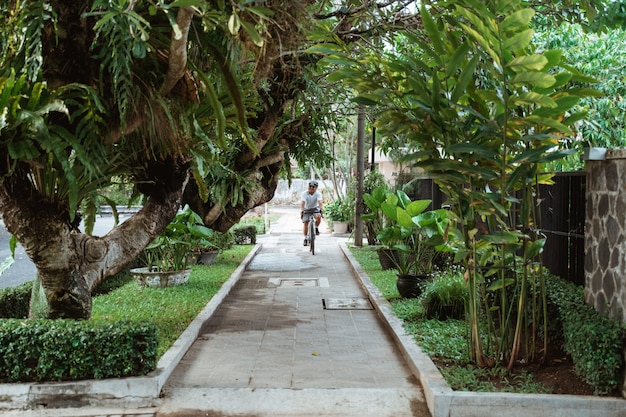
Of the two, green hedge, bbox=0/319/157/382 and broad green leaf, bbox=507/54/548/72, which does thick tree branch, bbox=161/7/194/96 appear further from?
broad green leaf, bbox=507/54/548/72

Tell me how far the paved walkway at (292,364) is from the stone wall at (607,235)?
1.82 meters

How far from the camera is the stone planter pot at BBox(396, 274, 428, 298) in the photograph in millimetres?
10359

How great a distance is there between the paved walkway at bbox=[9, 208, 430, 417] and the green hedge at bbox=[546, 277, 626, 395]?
4.45 ft

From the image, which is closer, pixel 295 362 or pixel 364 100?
pixel 364 100

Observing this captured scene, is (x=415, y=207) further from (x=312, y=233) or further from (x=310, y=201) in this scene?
(x=310, y=201)

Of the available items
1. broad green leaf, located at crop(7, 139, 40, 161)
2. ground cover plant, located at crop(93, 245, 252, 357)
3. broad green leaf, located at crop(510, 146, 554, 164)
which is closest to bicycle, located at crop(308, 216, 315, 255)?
ground cover plant, located at crop(93, 245, 252, 357)

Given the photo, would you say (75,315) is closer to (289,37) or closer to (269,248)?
(289,37)

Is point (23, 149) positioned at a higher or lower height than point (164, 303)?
higher

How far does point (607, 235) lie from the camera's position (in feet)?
19.5

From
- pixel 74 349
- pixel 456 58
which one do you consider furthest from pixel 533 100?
pixel 74 349

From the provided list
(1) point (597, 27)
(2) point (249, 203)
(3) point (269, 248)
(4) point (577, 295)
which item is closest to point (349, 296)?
(2) point (249, 203)

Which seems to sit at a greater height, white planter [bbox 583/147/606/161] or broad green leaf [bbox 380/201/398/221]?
white planter [bbox 583/147/606/161]

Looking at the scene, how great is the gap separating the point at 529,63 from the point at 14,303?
6331 millimetres

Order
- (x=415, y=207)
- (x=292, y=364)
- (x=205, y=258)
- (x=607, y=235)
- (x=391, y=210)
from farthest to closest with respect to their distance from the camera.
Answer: (x=205, y=258) < (x=391, y=210) < (x=415, y=207) < (x=292, y=364) < (x=607, y=235)
